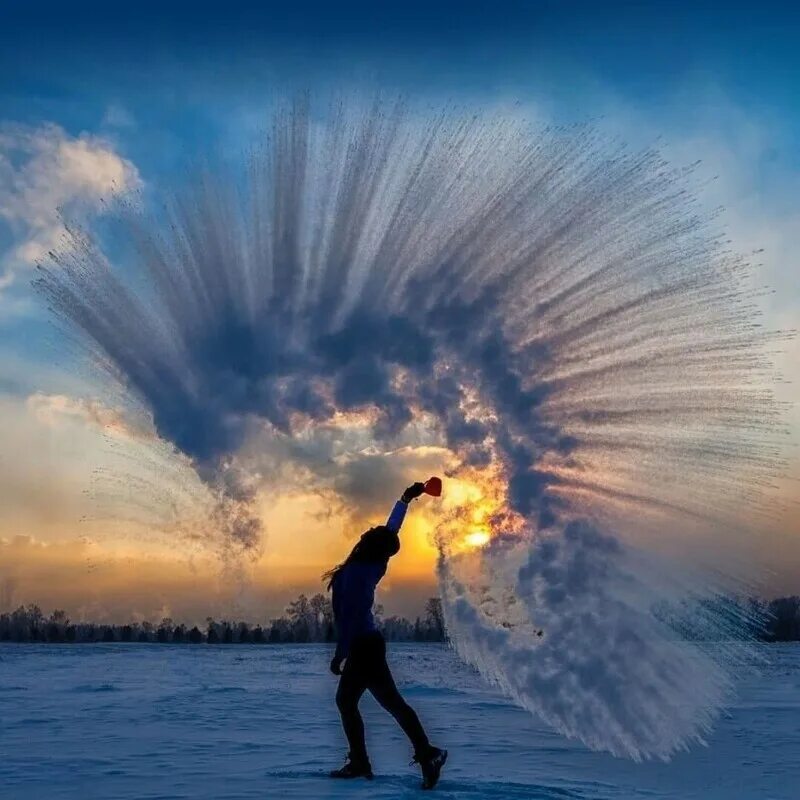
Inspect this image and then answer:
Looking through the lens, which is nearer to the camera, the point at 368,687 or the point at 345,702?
the point at 368,687

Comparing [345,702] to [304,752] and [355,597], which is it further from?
[304,752]

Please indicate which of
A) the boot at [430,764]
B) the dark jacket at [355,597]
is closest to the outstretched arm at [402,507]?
the dark jacket at [355,597]

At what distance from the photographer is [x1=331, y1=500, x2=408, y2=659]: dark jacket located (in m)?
7.95

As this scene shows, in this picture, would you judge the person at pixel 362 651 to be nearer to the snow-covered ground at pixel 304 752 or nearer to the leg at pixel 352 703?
the leg at pixel 352 703

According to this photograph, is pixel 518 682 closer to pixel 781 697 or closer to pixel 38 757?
pixel 38 757

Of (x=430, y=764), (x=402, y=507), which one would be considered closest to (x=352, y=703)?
(x=430, y=764)

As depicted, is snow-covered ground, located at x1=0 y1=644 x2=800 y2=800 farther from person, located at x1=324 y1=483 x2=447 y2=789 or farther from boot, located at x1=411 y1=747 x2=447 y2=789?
person, located at x1=324 y1=483 x2=447 y2=789

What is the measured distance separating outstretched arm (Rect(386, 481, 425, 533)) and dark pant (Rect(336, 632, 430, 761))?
0.96m

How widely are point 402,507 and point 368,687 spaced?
1587 mm

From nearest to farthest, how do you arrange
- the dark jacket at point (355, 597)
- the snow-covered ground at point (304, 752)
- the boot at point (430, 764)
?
1. the boot at point (430, 764)
2. the snow-covered ground at point (304, 752)
3. the dark jacket at point (355, 597)

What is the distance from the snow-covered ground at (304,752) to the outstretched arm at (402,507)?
2.17 meters

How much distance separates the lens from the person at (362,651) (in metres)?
7.90

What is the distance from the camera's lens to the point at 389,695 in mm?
7922

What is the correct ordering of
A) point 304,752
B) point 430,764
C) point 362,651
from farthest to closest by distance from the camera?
point 304,752, point 362,651, point 430,764
